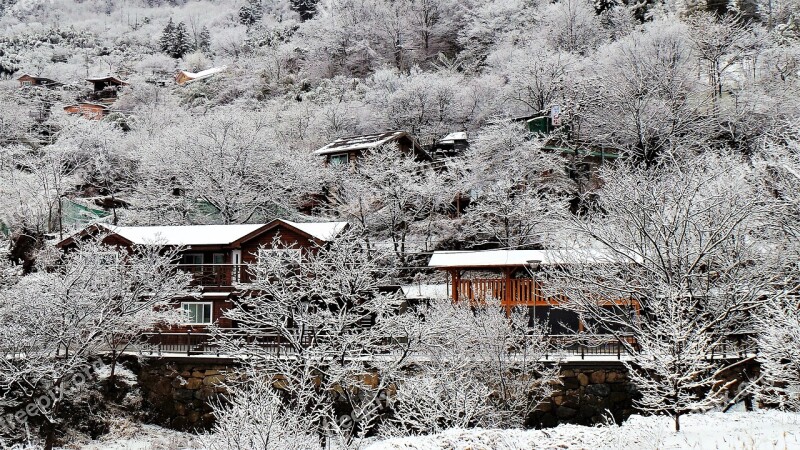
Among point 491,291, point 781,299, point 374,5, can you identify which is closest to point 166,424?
point 491,291

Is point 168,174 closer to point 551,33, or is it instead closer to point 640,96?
point 640,96

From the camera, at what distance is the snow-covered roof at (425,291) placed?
28.4 meters

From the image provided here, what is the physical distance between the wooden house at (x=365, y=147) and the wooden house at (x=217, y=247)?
13081 mm

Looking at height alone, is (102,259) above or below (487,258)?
above

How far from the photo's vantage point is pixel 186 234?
30.3m

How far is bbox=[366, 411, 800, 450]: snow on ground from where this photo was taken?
10.6 meters

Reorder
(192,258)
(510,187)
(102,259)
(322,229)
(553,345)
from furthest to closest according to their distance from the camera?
(510,187) → (192,258) → (322,229) → (102,259) → (553,345)

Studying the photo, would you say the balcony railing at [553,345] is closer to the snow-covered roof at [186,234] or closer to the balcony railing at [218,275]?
the balcony railing at [218,275]

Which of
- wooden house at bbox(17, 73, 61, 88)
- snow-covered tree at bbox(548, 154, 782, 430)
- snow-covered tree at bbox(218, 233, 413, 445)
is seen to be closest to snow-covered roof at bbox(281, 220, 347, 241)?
snow-covered tree at bbox(218, 233, 413, 445)

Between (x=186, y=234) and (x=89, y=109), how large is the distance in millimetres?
57020

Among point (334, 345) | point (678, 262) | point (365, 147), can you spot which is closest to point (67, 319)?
point (334, 345)

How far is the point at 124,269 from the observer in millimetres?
26438

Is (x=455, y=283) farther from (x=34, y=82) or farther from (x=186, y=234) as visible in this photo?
(x=34, y=82)

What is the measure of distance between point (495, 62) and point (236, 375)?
47.7 meters
